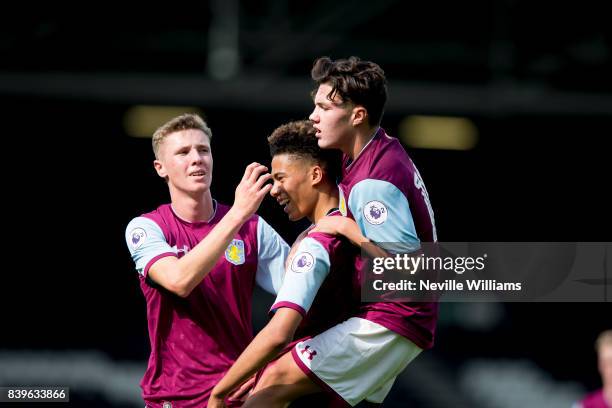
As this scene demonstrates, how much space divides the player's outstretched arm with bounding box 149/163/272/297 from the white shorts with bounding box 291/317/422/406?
514 mm

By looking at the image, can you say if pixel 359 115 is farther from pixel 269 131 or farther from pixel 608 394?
pixel 269 131

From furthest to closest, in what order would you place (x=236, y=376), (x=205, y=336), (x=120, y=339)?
(x=120, y=339) → (x=205, y=336) → (x=236, y=376)

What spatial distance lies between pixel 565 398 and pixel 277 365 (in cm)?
550

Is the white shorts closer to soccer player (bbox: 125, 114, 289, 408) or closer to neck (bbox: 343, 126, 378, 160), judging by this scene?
soccer player (bbox: 125, 114, 289, 408)

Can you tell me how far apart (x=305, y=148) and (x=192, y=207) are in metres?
0.62

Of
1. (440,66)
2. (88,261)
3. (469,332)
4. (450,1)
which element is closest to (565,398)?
(469,332)

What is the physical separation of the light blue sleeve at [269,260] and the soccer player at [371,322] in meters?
0.60

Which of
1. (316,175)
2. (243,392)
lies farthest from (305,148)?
(243,392)

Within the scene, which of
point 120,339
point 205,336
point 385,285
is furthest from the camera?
point 120,339

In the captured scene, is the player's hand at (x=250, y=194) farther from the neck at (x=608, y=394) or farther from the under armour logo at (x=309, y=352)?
the neck at (x=608, y=394)

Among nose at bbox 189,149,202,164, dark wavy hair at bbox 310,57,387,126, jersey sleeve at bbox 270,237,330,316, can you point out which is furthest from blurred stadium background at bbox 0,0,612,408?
jersey sleeve at bbox 270,237,330,316

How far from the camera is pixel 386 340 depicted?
4.21m

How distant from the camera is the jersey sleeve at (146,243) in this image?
14.9ft

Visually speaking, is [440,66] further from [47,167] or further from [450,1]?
[47,167]
